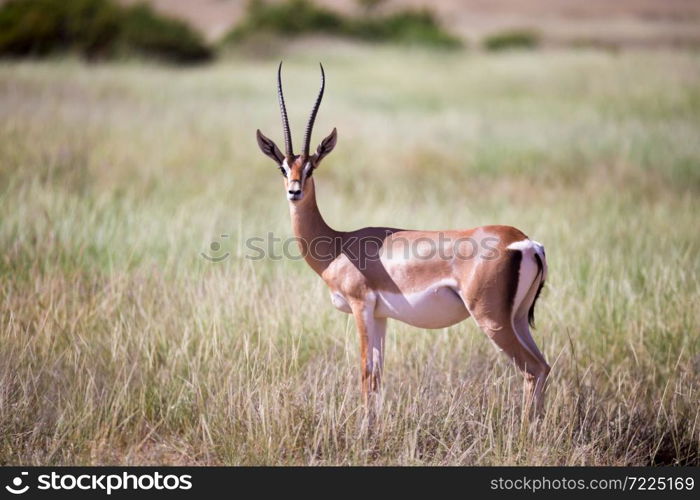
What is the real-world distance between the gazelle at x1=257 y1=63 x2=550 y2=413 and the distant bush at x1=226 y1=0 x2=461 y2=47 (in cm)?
3267

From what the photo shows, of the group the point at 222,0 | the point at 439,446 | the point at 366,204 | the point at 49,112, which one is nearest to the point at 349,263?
the point at 439,446

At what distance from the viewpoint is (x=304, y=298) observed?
606cm

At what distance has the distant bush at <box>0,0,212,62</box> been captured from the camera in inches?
1042

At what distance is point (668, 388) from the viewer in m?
5.20

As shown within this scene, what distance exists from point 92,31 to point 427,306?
26.7 m

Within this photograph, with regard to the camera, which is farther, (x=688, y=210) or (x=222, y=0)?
(x=222, y=0)

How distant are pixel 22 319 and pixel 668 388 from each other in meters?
4.33

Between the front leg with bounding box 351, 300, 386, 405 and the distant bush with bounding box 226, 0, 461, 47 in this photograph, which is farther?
the distant bush with bounding box 226, 0, 461, 47

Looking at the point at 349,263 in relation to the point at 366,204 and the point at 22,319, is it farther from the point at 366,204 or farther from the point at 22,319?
the point at 366,204
